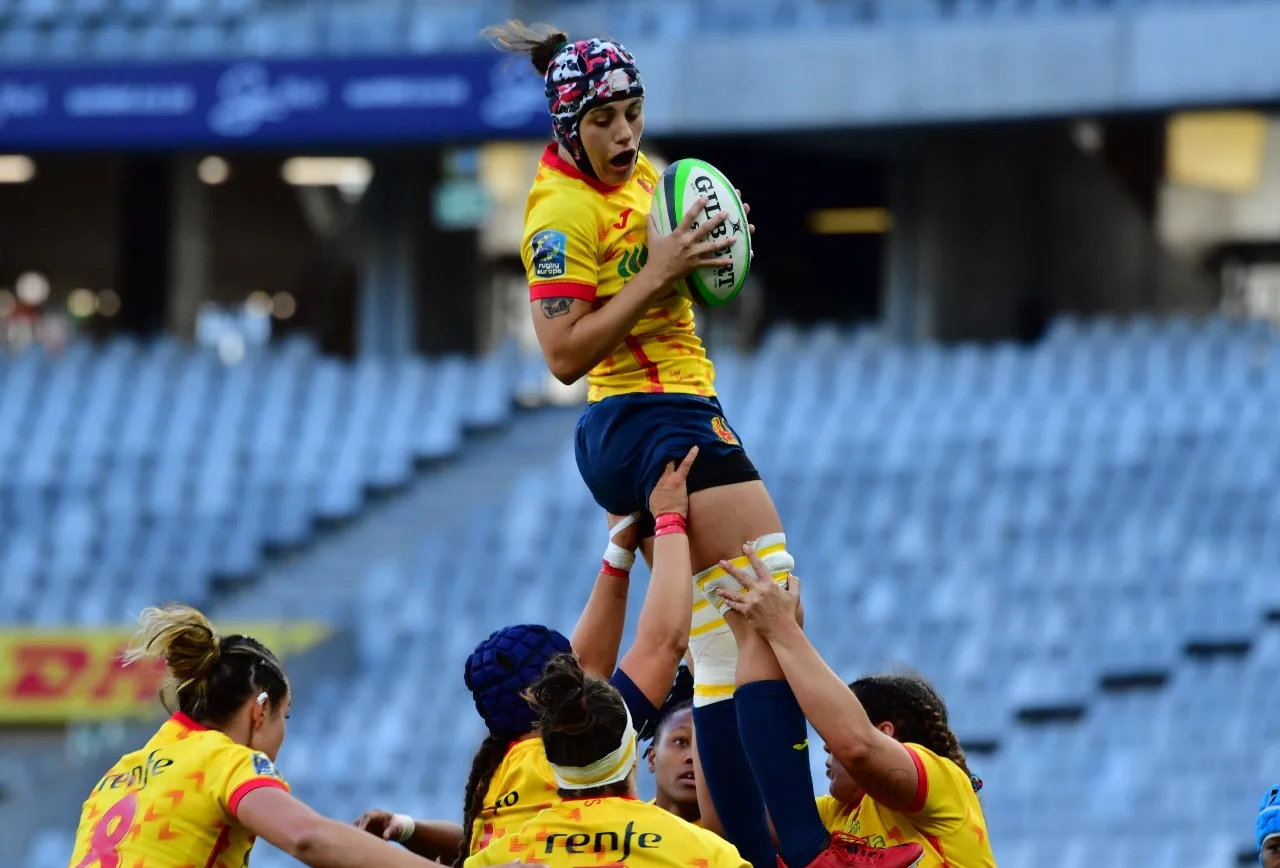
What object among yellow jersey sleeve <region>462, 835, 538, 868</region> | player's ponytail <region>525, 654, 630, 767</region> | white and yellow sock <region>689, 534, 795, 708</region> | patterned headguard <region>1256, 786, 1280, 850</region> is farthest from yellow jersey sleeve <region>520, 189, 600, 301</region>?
patterned headguard <region>1256, 786, 1280, 850</region>

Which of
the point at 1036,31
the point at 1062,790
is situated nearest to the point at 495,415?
the point at 1036,31

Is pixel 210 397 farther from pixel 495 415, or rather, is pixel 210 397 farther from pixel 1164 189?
pixel 1164 189

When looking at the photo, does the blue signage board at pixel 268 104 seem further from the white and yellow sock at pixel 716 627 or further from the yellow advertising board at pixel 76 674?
the white and yellow sock at pixel 716 627

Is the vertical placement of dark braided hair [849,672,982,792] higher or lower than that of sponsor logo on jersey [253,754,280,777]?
lower

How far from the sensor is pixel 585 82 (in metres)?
4.36

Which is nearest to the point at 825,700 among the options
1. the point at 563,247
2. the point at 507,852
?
the point at 507,852

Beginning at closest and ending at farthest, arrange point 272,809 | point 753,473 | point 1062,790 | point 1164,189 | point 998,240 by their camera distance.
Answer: point 272,809 → point 753,473 → point 1062,790 → point 998,240 → point 1164,189

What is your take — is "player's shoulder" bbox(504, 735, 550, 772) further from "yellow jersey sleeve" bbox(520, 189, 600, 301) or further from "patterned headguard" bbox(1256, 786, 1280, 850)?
"patterned headguard" bbox(1256, 786, 1280, 850)

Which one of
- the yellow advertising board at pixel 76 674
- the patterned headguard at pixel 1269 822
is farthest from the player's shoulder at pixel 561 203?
the yellow advertising board at pixel 76 674

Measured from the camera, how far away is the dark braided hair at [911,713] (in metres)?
4.55

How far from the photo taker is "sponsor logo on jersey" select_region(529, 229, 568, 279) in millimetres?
4367

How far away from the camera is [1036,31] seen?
16.9 m

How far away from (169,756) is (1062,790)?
6.91 meters

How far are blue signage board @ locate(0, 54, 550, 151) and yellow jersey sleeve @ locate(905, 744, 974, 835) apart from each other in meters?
14.0
